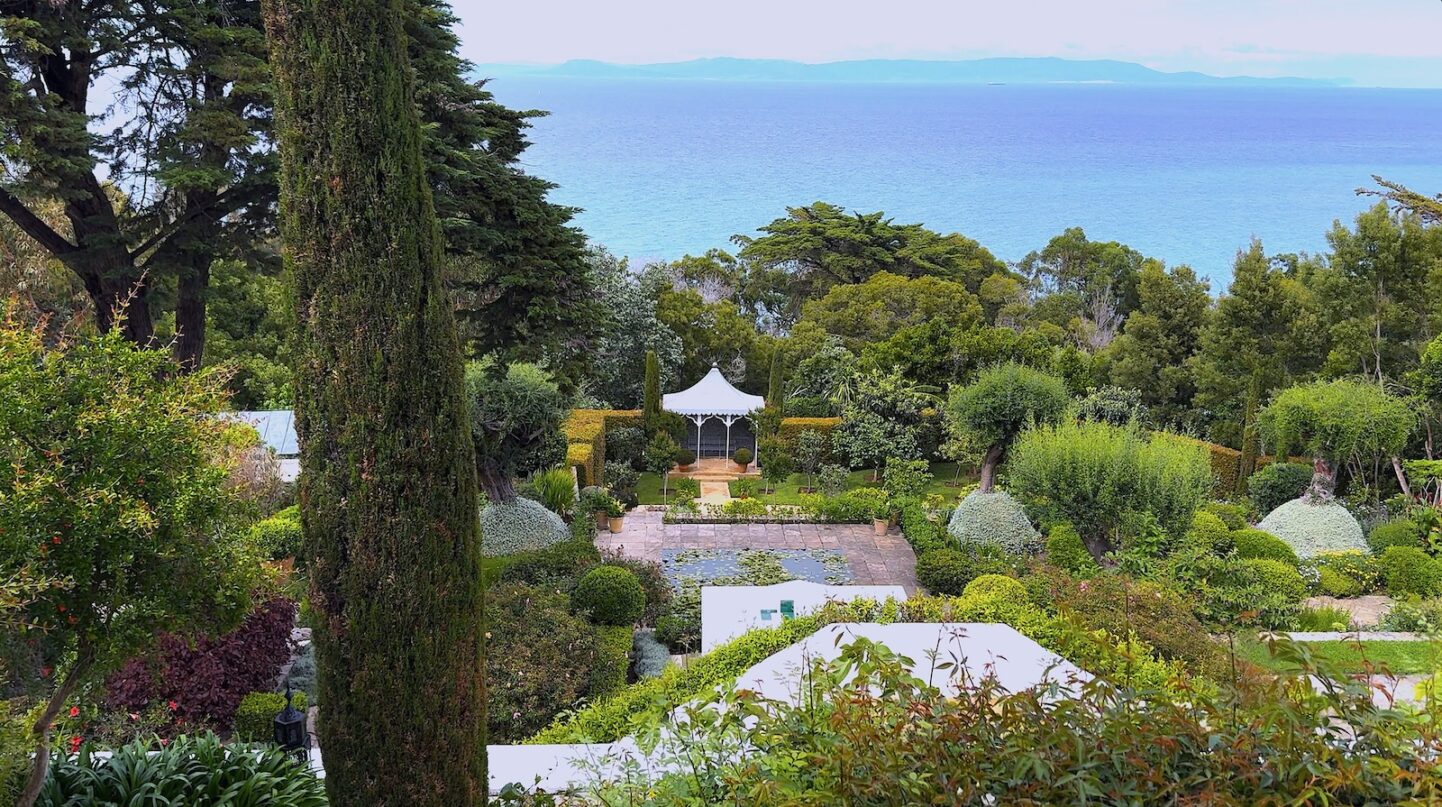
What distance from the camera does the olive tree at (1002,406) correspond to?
12.8 m

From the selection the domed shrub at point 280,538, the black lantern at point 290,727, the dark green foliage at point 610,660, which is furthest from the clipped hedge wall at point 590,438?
the black lantern at point 290,727

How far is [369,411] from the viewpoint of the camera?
4.32 meters

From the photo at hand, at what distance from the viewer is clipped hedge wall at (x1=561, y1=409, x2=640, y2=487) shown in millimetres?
15336

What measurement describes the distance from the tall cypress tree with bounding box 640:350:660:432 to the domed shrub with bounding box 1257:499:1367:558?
10.7 m

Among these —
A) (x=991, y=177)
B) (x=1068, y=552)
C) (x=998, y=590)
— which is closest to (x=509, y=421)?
(x=998, y=590)

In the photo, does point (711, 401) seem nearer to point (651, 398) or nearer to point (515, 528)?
point (651, 398)

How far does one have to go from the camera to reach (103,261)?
1130 centimetres

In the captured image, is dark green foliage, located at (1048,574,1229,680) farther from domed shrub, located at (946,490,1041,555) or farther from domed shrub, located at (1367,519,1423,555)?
domed shrub, located at (1367,519,1423,555)

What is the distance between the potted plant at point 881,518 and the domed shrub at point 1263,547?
4415mm

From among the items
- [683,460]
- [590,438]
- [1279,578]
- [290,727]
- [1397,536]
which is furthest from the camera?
[683,460]

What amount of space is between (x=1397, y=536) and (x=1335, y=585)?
175 centimetres

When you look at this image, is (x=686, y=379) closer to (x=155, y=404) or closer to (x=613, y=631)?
(x=613, y=631)

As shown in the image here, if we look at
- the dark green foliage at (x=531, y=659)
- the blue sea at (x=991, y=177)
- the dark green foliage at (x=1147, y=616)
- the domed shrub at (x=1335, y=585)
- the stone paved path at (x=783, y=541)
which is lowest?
the stone paved path at (x=783, y=541)

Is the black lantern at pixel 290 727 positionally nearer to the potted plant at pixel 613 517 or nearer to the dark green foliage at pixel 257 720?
the dark green foliage at pixel 257 720
